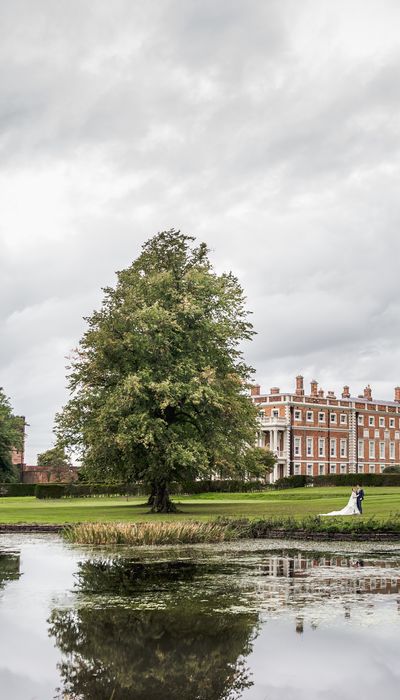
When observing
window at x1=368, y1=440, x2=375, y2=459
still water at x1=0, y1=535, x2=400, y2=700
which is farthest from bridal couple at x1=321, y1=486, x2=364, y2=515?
window at x1=368, y1=440, x2=375, y2=459

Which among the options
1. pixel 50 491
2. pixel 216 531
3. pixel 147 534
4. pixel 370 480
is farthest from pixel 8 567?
pixel 370 480

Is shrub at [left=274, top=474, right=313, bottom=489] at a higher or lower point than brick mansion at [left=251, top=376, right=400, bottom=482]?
lower

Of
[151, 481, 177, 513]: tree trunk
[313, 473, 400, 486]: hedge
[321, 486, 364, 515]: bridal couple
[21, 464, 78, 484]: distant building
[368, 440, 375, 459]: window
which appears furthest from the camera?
[368, 440, 375, 459]: window

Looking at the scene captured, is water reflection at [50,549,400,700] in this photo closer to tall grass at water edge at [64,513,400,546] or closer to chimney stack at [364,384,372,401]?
tall grass at water edge at [64,513,400,546]

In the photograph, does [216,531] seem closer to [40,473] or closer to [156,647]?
[156,647]

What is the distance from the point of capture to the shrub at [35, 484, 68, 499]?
86.3 meters

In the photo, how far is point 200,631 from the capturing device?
12.9 metres

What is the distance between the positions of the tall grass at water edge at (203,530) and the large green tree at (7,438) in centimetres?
6707

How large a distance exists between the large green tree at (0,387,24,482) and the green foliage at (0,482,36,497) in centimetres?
455

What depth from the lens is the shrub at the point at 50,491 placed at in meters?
86.3

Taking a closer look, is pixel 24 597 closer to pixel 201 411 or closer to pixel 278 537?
pixel 278 537

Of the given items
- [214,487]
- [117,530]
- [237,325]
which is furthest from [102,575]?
→ [214,487]

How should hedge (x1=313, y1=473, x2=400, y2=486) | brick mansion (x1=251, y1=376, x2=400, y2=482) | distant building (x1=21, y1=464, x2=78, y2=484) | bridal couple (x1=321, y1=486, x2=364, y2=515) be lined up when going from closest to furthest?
bridal couple (x1=321, y1=486, x2=364, y2=515) < hedge (x1=313, y1=473, x2=400, y2=486) < distant building (x1=21, y1=464, x2=78, y2=484) < brick mansion (x1=251, y1=376, x2=400, y2=482)

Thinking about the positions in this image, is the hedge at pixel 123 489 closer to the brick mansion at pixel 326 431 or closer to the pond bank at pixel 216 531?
the brick mansion at pixel 326 431
